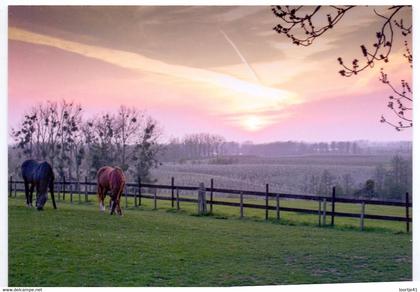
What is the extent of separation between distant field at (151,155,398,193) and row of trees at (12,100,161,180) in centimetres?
46

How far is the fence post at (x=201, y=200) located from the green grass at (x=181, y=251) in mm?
333

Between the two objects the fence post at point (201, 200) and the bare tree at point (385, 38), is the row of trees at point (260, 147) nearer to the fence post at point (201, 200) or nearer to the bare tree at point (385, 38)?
the bare tree at point (385, 38)

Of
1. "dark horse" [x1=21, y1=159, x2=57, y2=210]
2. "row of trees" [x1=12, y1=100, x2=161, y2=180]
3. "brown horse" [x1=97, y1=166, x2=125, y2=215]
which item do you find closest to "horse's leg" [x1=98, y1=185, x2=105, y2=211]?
"brown horse" [x1=97, y1=166, x2=125, y2=215]

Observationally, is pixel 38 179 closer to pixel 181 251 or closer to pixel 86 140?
pixel 86 140

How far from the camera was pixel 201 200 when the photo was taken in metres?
9.90

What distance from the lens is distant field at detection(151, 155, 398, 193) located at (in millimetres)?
8797

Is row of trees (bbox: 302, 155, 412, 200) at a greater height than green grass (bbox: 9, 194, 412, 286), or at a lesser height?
greater

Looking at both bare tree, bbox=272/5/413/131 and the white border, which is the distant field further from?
the white border

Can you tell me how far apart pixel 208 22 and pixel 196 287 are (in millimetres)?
3583

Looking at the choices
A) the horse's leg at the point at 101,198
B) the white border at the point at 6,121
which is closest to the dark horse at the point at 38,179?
the horse's leg at the point at 101,198

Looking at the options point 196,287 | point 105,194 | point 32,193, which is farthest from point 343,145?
point 32,193

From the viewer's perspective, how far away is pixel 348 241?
867 cm

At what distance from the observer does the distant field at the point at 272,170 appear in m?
8.80
